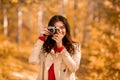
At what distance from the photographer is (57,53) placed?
13.4 ft

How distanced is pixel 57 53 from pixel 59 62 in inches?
4.4

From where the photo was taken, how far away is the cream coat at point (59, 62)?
400 centimetres

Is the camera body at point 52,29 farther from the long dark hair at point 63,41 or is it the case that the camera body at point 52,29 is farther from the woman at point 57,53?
the long dark hair at point 63,41

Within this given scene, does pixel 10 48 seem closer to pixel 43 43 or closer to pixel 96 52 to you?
pixel 96 52

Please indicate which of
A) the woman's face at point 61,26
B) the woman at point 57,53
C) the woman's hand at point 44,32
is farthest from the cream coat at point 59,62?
the woman's face at point 61,26

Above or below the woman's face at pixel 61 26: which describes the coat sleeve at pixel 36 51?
below

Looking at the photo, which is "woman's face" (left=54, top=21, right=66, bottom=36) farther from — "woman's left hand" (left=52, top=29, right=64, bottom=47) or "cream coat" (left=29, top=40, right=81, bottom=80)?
"cream coat" (left=29, top=40, right=81, bottom=80)

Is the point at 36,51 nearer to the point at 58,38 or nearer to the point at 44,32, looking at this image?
the point at 44,32

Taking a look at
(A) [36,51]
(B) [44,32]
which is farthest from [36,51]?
(B) [44,32]

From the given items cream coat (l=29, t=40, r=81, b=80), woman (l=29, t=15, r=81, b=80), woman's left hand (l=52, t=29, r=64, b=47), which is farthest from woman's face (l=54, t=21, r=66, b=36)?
cream coat (l=29, t=40, r=81, b=80)

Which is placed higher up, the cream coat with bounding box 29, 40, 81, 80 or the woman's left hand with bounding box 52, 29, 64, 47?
the woman's left hand with bounding box 52, 29, 64, 47

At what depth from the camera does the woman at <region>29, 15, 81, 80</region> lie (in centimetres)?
401

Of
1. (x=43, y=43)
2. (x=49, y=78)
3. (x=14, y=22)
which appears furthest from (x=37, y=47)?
(x=14, y=22)

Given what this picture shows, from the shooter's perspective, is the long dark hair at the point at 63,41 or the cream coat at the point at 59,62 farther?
the long dark hair at the point at 63,41
